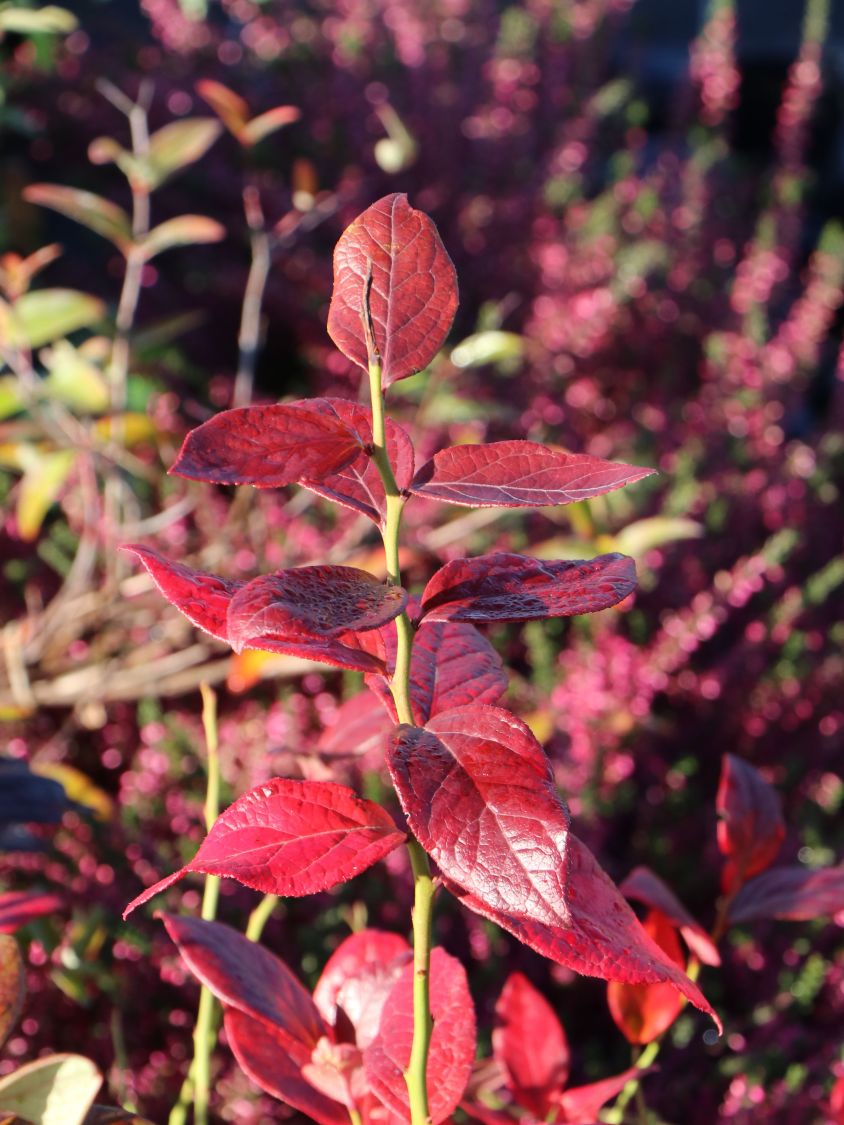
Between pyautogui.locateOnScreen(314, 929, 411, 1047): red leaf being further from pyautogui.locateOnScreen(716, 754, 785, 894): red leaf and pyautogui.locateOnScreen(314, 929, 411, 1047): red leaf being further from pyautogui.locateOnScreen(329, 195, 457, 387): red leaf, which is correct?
pyautogui.locateOnScreen(329, 195, 457, 387): red leaf

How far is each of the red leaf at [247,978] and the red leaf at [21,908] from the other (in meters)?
0.13

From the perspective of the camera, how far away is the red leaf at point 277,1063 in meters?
0.54

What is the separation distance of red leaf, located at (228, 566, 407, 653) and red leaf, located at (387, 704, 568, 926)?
54mm

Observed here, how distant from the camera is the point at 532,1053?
665 millimetres

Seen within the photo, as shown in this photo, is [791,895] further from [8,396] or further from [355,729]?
[8,396]

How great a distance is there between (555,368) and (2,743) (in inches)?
46.5

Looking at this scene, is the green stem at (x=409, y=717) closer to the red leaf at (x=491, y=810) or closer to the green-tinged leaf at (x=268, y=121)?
the red leaf at (x=491, y=810)

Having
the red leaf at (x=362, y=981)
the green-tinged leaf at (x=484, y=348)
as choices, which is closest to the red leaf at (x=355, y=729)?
the red leaf at (x=362, y=981)

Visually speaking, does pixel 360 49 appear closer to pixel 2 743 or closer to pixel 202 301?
pixel 202 301

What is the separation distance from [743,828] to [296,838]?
0.31m

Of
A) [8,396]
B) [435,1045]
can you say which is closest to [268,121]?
[8,396]

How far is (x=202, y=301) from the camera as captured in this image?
2.51m

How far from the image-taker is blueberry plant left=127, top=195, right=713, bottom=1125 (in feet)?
1.26

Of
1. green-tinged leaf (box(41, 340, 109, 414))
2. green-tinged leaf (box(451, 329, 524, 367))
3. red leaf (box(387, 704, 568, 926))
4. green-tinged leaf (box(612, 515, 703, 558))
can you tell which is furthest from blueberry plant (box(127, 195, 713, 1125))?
green-tinged leaf (box(41, 340, 109, 414))
